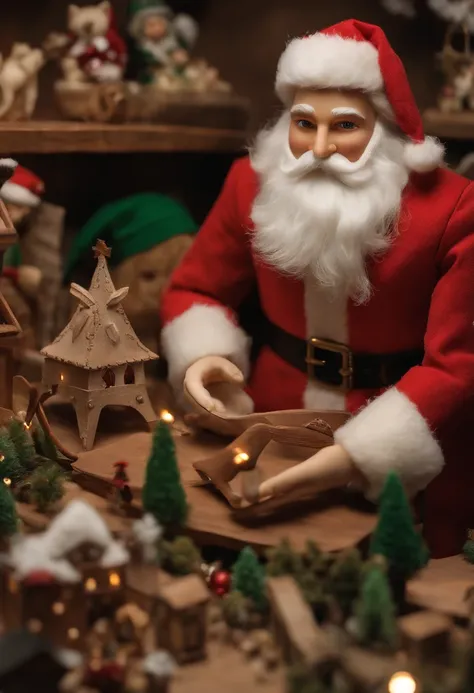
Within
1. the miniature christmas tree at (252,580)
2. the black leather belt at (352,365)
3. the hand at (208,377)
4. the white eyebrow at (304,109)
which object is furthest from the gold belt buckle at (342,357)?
the miniature christmas tree at (252,580)

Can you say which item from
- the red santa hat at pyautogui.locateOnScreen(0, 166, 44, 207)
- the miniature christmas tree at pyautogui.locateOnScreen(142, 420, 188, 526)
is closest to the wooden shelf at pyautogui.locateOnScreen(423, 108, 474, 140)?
the red santa hat at pyautogui.locateOnScreen(0, 166, 44, 207)

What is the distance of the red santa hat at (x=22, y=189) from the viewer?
198 centimetres

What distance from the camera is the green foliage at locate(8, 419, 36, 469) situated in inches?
66.0

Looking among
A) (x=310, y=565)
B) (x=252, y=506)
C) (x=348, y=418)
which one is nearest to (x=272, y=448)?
(x=348, y=418)

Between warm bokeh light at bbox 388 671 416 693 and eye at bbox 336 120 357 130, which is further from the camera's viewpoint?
eye at bbox 336 120 357 130

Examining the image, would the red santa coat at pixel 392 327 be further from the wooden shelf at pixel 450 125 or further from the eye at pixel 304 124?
the wooden shelf at pixel 450 125

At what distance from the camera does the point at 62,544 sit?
1.27m

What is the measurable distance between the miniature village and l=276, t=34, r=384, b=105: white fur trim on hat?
54cm

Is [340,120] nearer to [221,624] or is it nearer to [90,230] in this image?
[90,230]

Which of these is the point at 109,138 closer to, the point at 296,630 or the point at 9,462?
the point at 9,462

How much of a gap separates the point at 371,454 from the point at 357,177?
17.0 inches

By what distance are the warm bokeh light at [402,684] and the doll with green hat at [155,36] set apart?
4.61 feet

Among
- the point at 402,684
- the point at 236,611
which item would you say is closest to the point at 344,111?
the point at 236,611

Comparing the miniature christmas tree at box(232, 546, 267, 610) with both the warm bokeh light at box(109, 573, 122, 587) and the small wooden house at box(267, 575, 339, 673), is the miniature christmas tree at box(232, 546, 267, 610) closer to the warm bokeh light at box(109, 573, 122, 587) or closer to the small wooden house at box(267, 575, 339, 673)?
the small wooden house at box(267, 575, 339, 673)
